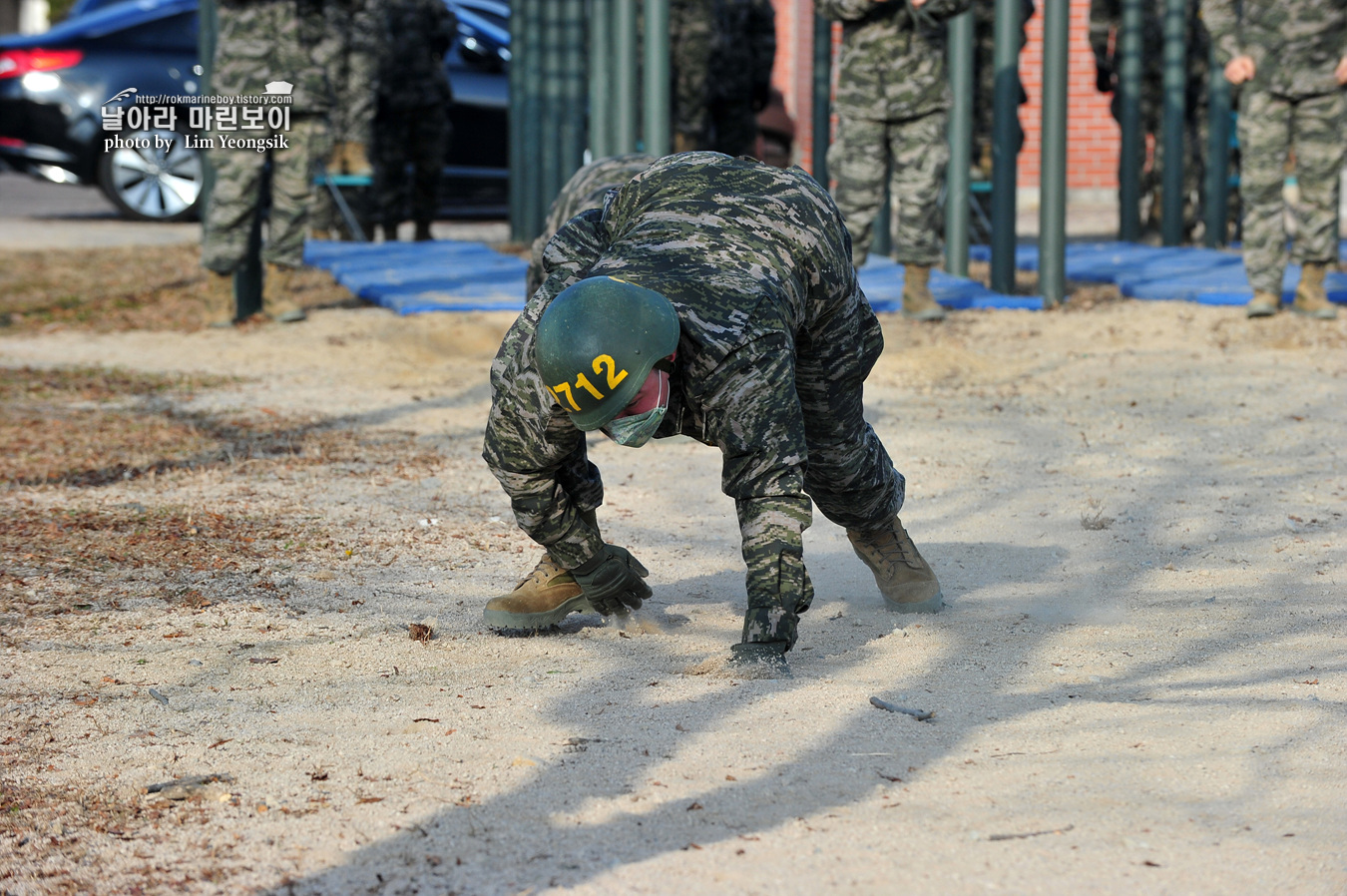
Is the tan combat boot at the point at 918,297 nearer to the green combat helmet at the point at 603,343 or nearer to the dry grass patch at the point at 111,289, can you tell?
the dry grass patch at the point at 111,289

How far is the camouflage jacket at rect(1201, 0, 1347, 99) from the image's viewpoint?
662 centimetres

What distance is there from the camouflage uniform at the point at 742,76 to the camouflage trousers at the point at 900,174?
11.2 feet

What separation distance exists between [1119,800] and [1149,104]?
9.97 m

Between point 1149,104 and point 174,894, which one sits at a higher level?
point 1149,104

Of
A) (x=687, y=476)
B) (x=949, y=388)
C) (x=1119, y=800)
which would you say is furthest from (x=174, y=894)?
(x=949, y=388)

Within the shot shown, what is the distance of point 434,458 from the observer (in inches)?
204

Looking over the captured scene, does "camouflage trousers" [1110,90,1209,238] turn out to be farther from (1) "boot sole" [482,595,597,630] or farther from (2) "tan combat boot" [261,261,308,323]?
(1) "boot sole" [482,595,597,630]

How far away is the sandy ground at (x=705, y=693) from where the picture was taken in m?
2.18

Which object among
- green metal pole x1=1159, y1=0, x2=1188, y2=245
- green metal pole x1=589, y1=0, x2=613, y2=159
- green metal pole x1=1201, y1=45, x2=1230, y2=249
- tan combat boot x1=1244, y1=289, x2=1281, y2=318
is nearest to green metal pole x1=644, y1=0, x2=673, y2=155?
green metal pole x1=589, y1=0, x2=613, y2=159

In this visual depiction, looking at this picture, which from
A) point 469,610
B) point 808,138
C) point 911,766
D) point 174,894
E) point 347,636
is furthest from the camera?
point 808,138

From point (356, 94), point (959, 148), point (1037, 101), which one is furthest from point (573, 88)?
point (1037, 101)

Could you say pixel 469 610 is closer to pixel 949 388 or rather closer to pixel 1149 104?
pixel 949 388

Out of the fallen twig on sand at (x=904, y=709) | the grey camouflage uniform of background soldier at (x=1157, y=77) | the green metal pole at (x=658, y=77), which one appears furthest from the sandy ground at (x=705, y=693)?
the grey camouflage uniform of background soldier at (x=1157, y=77)

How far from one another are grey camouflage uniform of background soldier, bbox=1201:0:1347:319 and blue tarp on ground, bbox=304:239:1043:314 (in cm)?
123
